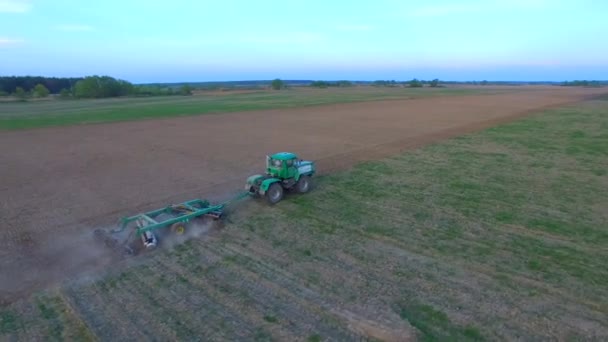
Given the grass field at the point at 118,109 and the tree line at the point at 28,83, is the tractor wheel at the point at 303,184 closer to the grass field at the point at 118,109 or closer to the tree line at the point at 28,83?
the grass field at the point at 118,109

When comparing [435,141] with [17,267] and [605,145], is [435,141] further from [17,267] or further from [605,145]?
[17,267]

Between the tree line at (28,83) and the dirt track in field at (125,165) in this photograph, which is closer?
the dirt track in field at (125,165)

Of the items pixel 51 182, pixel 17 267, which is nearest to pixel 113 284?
pixel 17 267

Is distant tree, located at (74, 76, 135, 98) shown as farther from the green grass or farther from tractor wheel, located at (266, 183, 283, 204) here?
tractor wheel, located at (266, 183, 283, 204)

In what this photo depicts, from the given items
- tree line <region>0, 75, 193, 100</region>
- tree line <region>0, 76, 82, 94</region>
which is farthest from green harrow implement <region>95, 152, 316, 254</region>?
tree line <region>0, 76, 82, 94</region>

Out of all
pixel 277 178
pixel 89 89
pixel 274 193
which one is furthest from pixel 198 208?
pixel 89 89

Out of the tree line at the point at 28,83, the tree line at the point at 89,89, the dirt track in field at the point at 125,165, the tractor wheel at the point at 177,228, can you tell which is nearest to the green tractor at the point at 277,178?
the dirt track in field at the point at 125,165

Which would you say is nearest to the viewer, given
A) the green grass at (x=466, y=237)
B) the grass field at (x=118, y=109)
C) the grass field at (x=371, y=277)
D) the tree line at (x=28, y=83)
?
the grass field at (x=371, y=277)
